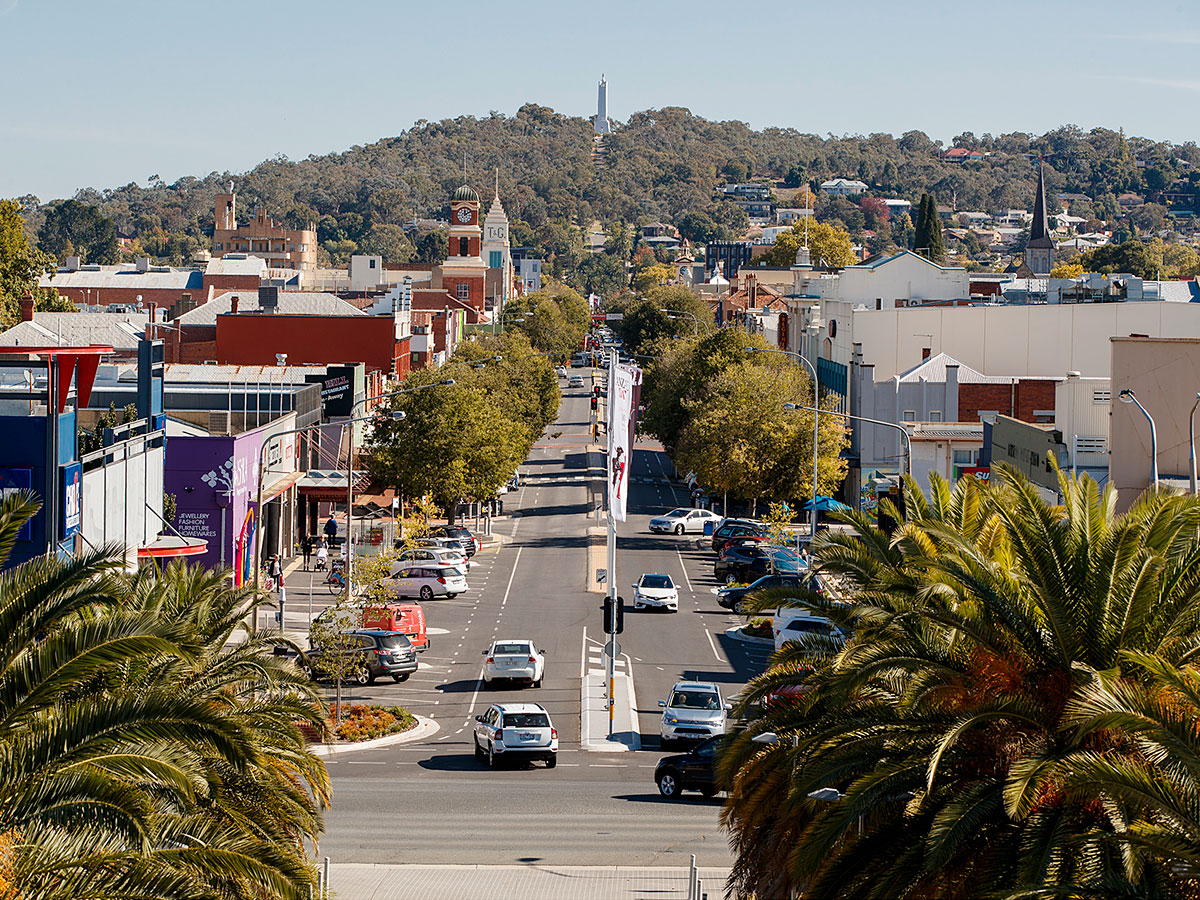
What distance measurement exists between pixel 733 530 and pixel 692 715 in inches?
1431

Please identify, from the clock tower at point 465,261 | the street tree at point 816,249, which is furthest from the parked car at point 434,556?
the street tree at point 816,249

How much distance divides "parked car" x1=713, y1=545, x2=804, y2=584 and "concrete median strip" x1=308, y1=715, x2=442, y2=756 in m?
21.9

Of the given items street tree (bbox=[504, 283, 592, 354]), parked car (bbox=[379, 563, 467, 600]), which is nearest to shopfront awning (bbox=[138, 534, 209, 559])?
parked car (bbox=[379, 563, 467, 600])

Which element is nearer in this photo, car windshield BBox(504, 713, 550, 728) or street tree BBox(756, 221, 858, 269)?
car windshield BBox(504, 713, 550, 728)

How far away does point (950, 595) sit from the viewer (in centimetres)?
1695

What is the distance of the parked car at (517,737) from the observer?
3209 centimetres

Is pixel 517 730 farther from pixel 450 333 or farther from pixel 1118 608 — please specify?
pixel 450 333

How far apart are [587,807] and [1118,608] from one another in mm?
15030

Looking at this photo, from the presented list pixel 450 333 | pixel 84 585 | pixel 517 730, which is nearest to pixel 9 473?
pixel 517 730

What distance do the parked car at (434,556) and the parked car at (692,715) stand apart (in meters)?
23.8

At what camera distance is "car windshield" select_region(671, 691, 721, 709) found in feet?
113

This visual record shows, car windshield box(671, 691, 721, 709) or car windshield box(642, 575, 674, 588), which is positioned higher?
car windshield box(671, 691, 721, 709)

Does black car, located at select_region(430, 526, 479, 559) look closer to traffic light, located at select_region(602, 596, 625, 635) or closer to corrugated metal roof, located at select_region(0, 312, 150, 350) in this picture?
corrugated metal roof, located at select_region(0, 312, 150, 350)

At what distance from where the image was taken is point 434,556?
6041cm
